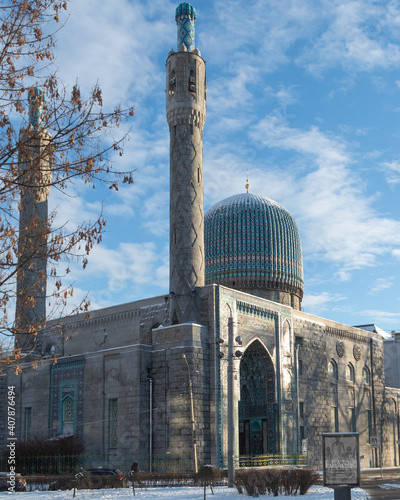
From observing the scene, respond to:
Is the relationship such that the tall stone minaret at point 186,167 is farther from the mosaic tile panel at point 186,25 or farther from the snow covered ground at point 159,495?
the snow covered ground at point 159,495

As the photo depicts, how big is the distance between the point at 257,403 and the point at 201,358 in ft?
20.5

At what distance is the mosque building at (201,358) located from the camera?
28828 mm

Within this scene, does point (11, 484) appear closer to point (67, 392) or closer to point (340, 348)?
point (67, 392)

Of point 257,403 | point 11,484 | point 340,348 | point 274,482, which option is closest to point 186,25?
point 257,403

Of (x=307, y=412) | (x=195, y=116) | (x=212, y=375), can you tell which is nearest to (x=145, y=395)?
(x=212, y=375)

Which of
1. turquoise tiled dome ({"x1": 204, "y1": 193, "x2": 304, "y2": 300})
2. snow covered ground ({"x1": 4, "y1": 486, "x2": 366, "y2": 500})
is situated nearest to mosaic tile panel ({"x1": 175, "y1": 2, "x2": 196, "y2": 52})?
turquoise tiled dome ({"x1": 204, "y1": 193, "x2": 304, "y2": 300})

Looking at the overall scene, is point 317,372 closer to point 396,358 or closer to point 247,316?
point 247,316

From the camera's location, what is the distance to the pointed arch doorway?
33.3 metres

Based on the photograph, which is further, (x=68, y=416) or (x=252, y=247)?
(x=252, y=247)

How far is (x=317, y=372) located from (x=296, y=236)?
955 centimetres

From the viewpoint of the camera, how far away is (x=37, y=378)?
34.2 metres

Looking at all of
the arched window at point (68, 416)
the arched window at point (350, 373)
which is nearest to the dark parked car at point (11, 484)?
the arched window at point (68, 416)

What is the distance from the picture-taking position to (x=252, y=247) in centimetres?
4103

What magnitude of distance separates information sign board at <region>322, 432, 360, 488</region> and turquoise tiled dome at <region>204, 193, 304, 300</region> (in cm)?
2996
